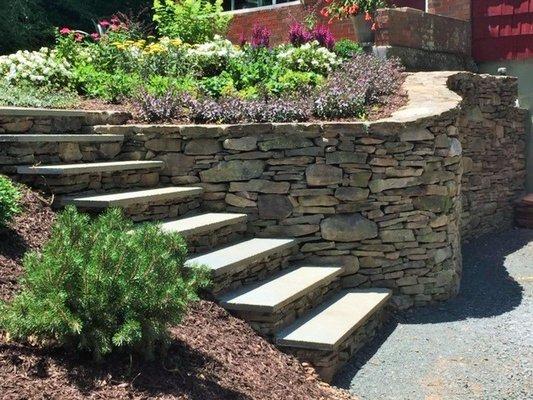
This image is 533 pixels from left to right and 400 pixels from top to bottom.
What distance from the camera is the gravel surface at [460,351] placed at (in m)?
4.42

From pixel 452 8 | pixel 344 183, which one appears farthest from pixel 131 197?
pixel 452 8

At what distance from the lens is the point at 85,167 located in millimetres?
4965

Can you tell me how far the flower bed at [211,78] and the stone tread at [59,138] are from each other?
0.62m

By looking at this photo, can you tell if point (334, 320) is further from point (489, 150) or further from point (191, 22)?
point (191, 22)

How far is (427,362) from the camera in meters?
4.79

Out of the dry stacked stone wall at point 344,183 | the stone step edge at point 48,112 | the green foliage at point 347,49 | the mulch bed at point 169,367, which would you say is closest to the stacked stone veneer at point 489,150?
the green foliage at point 347,49

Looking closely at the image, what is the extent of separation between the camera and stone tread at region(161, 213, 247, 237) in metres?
4.86

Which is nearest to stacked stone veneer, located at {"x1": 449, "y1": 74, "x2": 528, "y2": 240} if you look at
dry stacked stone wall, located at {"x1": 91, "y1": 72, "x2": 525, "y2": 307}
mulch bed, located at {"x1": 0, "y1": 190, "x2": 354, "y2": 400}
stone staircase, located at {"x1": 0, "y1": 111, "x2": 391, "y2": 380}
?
dry stacked stone wall, located at {"x1": 91, "y1": 72, "x2": 525, "y2": 307}

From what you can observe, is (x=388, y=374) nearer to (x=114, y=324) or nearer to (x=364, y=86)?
(x=114, y=324)

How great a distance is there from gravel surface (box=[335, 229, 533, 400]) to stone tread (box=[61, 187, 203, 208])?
198 cm

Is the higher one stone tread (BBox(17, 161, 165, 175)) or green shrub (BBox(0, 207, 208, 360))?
stone tread (BBox(17, 161, 165, 175))

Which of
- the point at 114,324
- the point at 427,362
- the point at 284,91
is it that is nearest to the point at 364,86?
the point at 284,91

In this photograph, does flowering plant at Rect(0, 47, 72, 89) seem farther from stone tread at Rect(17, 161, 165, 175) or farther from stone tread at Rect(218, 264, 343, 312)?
stone tread at Rect(218, 264, 343, 312)

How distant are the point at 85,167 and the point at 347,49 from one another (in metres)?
4.80
